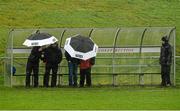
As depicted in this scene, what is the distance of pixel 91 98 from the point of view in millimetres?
23016

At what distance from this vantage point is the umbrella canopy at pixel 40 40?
2788cm

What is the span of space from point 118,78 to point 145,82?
1.12 m

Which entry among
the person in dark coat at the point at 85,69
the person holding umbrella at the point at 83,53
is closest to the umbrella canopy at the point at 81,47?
the person holding umbrella at the point at 83,53

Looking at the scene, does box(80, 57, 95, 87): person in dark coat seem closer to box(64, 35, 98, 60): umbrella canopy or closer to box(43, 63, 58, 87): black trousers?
box(64, 35, 98, 60): umbrella canopy

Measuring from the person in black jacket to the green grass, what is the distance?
1.11m

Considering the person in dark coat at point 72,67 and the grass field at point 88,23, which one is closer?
the grass field at point 88,23

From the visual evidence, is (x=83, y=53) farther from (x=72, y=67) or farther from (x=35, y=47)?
(x=35, y=47)

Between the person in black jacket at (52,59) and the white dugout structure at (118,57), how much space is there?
1.21m

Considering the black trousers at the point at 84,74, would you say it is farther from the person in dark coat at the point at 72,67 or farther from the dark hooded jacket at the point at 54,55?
the dark hooded jacket at the point at 54,55

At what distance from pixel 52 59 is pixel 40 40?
88 centimetres

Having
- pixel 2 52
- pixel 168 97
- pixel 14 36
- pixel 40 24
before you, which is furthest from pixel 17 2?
pixel 168 97

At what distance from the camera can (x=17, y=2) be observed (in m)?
52.4

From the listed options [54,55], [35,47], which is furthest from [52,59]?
[35,47]

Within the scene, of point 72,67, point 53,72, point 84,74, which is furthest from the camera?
point 72,67
